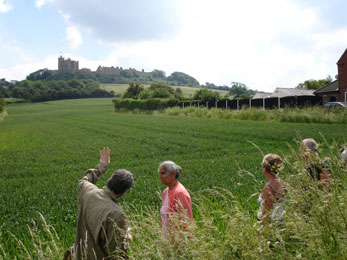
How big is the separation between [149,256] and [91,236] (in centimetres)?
103

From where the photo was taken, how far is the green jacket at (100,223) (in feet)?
10.9

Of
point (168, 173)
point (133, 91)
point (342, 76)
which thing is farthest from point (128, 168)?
point (133, 91)

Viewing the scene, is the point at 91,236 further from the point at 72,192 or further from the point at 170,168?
the point at 72,192

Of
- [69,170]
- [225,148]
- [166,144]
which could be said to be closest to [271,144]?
[225,148]

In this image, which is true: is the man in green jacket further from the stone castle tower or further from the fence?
the stone castle tower

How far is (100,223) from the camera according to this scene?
329 centimetres

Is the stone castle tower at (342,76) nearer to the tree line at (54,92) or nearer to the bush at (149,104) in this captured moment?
the bush at (149,104)

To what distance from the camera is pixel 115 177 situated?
3500 millimetres

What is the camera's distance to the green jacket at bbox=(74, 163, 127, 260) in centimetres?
331

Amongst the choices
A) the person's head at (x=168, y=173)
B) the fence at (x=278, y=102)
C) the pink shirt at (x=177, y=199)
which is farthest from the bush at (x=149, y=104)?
the pink shirt at (x=177, y=199)

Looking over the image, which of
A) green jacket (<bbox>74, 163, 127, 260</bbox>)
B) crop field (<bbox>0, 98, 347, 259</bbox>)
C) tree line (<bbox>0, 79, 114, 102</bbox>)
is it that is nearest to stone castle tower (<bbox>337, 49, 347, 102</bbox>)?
crop field (<bbox>0, 98, 347, 259</bbox>)

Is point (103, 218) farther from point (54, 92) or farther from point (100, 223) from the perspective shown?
point (54, 92)

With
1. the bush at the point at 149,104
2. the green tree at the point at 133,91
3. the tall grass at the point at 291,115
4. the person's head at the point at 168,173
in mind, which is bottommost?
the person's head at the point at 168,173

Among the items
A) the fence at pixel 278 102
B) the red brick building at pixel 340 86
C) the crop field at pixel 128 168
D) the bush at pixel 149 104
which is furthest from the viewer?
the bush at pixel 149 104
